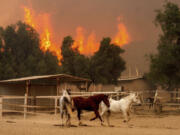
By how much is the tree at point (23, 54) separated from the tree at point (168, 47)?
75.5ft

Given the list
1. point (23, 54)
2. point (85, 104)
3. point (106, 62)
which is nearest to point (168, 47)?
point (85, 104)

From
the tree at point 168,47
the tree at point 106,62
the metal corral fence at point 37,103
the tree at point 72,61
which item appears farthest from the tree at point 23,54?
the tree at point 168,47

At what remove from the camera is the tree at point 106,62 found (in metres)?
35.8

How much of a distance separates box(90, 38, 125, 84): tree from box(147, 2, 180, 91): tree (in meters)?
13.0

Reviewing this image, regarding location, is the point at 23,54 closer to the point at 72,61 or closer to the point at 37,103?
the point at 72,61

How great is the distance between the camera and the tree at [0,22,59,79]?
43281 millimetres

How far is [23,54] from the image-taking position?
45.5 meters

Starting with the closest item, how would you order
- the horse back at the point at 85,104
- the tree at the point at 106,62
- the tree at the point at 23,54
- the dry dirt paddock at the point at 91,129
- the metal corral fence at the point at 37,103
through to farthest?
the dry dirt paddock at the point at 91,129
the horse back at the point at 85,104
the metal corral fence at the point at 37,103
the tree at the point at 106,62
the tree at the point at 23,54

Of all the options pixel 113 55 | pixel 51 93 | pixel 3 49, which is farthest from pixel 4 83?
pixel 3 49

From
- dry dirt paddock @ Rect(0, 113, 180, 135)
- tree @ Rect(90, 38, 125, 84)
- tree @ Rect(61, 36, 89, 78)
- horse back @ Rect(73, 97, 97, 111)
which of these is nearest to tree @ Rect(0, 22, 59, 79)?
tree @ Rect(61, 36, 89, 78)

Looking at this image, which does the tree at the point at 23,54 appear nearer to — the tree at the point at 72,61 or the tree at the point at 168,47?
the tree at the point at 72,61

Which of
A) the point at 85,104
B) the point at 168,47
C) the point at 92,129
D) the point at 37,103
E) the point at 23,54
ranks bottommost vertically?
the point at 92,129

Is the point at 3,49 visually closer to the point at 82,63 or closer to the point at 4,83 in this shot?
the point at 82,63

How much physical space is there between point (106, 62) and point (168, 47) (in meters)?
15.1
